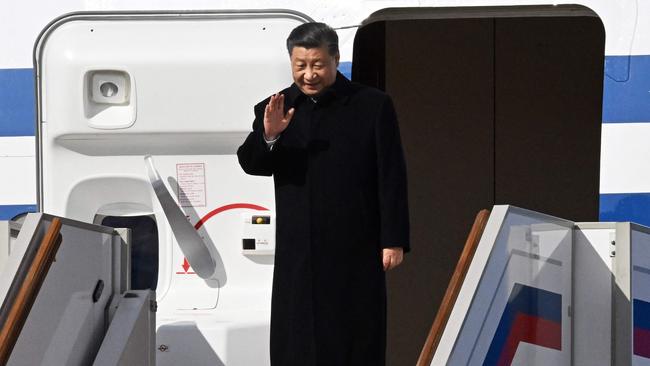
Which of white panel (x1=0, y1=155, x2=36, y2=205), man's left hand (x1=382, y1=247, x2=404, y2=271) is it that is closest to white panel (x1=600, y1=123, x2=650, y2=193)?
man's left hand (x1=382, y1=247, x2=404, y2=271)

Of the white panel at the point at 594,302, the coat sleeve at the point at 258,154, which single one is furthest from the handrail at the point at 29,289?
the white panel at the point at 594,302

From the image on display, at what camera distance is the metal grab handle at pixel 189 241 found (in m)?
5.40

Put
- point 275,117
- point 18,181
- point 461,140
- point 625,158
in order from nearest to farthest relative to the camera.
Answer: point 275,117
point 18,181
point 625,158
point 461,140

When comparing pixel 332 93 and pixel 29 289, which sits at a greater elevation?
pixel 332 93

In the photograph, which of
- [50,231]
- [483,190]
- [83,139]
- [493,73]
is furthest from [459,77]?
[50,231]

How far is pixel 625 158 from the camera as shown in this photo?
17.9 feet

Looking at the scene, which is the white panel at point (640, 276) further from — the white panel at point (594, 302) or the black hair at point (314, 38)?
the black hair at point (314, 38)

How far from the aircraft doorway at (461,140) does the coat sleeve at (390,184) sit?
2.70 m

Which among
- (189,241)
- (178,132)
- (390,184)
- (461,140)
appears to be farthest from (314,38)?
(461,140)

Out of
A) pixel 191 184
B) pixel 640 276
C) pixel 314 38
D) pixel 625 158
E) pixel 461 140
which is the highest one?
pixel 314 38

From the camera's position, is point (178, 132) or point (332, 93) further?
point (178, 132)

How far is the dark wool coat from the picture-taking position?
3.98 meters

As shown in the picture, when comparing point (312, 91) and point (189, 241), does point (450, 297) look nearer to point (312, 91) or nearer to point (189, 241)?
point (312, 91)

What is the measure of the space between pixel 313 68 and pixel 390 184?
1.42 feet
